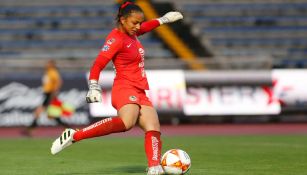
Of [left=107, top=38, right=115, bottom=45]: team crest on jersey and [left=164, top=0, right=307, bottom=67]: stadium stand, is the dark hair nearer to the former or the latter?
[left=107, top=38, right=115, bottom=45]: team crest on jersey

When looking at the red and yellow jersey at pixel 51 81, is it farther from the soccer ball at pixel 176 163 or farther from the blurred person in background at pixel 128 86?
the soccer ball at pixel 176 163

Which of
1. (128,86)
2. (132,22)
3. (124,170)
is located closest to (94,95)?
(128,86)

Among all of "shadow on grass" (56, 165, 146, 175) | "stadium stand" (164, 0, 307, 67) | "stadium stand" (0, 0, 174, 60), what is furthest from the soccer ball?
"stadium stand" (164, 0, 307, 67)

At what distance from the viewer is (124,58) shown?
9414 mm

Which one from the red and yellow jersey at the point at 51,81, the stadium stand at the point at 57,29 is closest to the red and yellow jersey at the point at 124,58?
the red and yellow jersey at the point at 51,81

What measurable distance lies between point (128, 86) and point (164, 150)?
5.38 metres

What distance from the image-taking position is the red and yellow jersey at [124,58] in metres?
9.27

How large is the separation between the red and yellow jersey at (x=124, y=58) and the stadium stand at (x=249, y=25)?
1937cm

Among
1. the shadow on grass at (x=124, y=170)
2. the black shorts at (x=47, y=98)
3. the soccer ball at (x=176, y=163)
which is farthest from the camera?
the black shorts at (x=47, y=98)

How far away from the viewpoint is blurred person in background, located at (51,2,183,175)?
924 cm

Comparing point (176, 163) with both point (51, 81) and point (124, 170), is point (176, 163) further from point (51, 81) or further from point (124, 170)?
point (51, 81)

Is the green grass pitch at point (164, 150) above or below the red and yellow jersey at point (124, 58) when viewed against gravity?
below

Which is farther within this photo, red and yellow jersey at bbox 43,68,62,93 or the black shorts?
red and yellow jersey at bbox 43,68,62,93

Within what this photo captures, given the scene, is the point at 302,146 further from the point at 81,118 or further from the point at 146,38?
the point at 146,38
